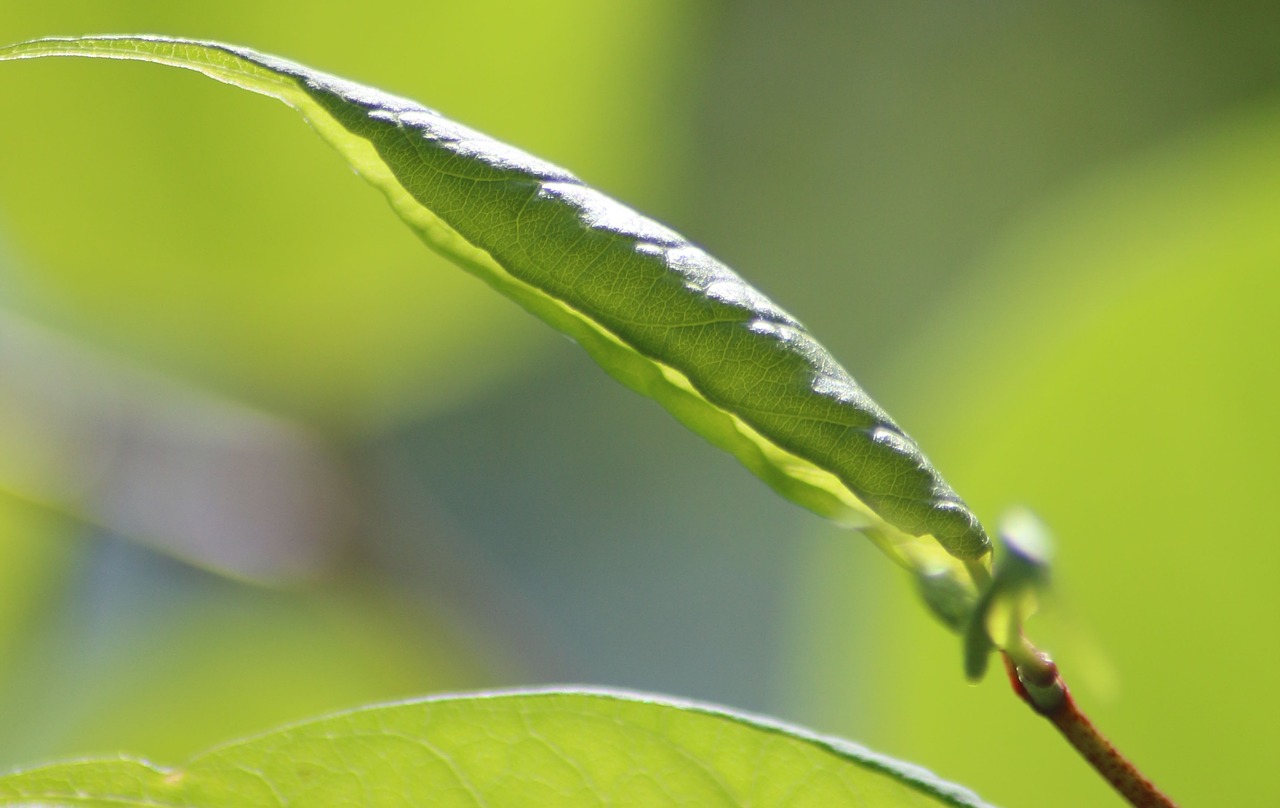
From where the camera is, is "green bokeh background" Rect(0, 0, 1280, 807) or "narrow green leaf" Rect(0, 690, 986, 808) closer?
"narrow green leaf" Rect(0, 690, 986, 808)

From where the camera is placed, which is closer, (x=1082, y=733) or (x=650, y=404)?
(x=1082, y=733)

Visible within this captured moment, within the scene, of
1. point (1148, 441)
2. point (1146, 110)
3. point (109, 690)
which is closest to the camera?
point (1148, 441)

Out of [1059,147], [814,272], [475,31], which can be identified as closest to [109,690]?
[475,31]

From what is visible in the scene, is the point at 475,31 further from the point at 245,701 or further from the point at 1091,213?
the point at 1091,213

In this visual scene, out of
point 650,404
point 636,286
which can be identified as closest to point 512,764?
point 636,286

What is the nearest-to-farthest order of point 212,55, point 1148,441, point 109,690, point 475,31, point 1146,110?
point 212,55 < point 1148,441 < point 475,31 < point 109,690 < point 1146,110

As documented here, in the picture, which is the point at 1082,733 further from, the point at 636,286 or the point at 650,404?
the point at 650,404
